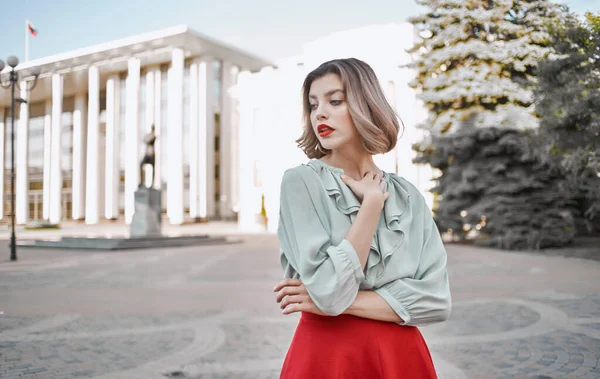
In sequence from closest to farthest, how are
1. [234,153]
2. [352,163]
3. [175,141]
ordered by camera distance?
[352,163] < [175,141] < [234,153]

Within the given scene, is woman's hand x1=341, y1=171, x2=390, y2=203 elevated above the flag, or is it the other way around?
the flag

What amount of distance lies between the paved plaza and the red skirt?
111 inches

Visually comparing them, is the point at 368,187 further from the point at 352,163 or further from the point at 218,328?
the point at 218,328

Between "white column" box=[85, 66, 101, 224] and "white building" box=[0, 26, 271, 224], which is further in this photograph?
"white column" box=[85, 66, 101, 224]

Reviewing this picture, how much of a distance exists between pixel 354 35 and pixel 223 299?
14.8 metres

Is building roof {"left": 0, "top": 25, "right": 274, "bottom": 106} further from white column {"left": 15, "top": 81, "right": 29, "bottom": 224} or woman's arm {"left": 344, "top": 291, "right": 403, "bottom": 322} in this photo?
woman's arm {"left": 344, "top": 291, "right": 403, "bottom": 322}

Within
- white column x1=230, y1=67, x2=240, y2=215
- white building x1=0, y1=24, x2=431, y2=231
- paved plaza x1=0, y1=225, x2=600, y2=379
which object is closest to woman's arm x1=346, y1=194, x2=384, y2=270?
paved plaza x1=0, y1=225, x2=600, y2=379

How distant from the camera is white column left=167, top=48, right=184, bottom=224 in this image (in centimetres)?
4516

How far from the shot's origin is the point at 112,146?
47.2 m

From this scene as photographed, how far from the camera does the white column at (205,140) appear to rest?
46500 mm

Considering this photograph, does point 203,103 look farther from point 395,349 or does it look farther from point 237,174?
point 395,349

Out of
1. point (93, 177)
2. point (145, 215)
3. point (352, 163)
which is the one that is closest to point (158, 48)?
point (93, 177)

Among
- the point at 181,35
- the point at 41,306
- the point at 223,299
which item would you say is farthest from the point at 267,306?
the point at 181,35

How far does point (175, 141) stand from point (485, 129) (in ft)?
110
